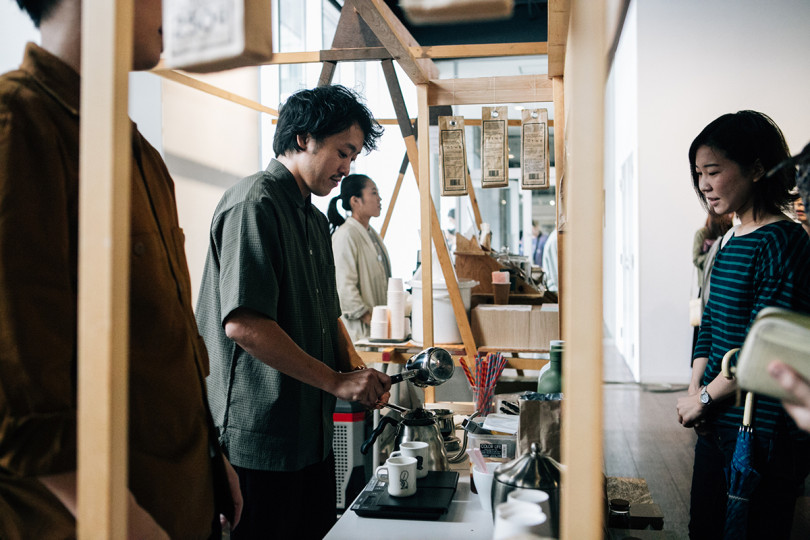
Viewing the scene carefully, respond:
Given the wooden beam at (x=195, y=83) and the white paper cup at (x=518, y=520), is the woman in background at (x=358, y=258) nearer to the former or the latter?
the wooden beam at (x=195, y=83)

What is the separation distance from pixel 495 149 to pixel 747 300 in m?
1.32

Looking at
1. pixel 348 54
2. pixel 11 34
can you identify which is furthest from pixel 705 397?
pixel 11 34

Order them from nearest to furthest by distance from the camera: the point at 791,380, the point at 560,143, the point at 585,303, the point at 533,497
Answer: the point at 585,303
the point at 791,380
the point at 533,497
the point at 560,143

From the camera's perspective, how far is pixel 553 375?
166cm

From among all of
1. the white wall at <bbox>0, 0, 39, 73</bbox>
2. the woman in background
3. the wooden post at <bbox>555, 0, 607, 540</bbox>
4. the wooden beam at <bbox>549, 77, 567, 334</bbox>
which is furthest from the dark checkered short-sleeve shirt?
the woman in background

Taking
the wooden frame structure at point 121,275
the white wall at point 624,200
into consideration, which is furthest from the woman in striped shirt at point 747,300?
the white wall at point 624,200

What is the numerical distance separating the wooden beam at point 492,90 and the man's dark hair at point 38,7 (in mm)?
2033

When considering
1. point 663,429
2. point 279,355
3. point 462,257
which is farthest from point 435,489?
point 663,429

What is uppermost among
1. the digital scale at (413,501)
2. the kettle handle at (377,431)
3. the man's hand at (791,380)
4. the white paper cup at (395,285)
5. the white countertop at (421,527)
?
the white paper cup at (395,285)

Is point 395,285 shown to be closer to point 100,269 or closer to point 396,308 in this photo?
point 396,308

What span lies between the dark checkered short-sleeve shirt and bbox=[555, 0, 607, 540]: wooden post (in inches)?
40.2

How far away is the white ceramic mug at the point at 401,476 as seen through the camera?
1.45m

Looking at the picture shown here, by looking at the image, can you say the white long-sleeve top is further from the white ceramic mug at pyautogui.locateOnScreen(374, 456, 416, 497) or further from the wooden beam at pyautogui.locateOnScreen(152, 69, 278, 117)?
the white ceramic mug at pyautogui.locateOnScreen(374, 456, 416, 497)

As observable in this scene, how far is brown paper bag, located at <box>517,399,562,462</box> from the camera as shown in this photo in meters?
1.40
